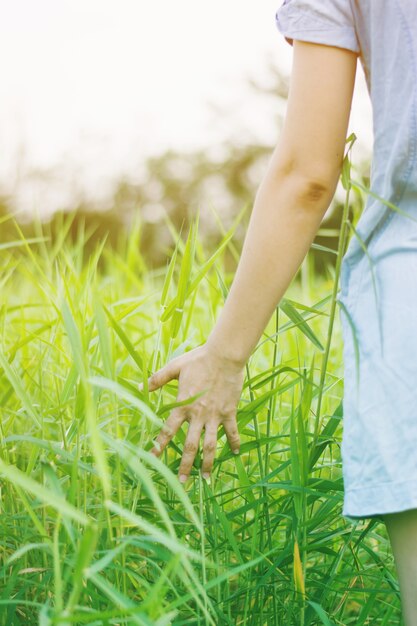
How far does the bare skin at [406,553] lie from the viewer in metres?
0.87

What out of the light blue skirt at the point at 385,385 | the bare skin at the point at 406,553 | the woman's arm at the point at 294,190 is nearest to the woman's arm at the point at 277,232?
the woman's arm at the point at 294,190

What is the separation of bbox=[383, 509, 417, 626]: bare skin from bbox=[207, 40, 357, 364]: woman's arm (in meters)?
0.29

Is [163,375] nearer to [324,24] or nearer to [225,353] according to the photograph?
[225,353]

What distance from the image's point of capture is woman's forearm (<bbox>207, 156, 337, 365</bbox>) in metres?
1.00

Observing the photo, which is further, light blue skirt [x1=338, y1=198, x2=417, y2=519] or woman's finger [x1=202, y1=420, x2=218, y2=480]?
woman's finger [x1=202, y1=420, x2=218, y2=480]

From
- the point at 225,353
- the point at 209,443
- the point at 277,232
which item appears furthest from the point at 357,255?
the point at 209,443

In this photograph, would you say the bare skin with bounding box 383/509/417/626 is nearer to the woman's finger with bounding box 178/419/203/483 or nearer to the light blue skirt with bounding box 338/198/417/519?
the light blue skirt with bounding box 338/198/417/519

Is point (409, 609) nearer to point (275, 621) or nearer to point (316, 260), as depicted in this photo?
point (275, 621)

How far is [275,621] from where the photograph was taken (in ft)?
3.91

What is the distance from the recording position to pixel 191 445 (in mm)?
1100

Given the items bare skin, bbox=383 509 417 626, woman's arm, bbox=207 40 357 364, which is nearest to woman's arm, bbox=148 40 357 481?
woman's arm, bbox=207 40 357 364

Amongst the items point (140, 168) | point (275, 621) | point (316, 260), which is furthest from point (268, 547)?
point (140, 168)

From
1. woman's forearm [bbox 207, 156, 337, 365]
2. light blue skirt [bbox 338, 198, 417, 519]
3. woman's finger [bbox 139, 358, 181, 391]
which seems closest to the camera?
light blue skirt [bbox 338, 198, 417, 519]

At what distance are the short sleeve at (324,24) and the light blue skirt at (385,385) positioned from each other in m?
0.20
